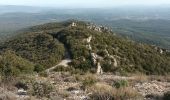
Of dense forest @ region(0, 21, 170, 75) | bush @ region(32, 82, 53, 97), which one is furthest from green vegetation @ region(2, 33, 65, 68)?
bush @ region(32, 82, 53, 97)

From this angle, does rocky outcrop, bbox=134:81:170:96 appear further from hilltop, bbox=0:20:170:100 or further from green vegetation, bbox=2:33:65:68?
green vegetation, bbox=2:33:65:68

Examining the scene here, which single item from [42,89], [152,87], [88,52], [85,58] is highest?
[42,89]

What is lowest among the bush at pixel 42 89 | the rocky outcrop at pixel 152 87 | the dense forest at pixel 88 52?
the dense forest at pixel 88 52

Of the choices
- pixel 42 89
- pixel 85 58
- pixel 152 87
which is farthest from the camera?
pixel 85 58

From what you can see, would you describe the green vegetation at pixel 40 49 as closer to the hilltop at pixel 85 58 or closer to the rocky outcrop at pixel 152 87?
the hilltop at pixel 85 58

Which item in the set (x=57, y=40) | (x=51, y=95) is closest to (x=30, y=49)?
(x=57, y=40)

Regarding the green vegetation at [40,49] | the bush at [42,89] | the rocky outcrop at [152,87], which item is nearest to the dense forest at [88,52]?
the green vegetation at [40,49]

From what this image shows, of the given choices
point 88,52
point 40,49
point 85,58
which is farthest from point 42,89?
point 40,49

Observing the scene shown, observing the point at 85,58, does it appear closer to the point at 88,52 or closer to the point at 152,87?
the point at 88,52

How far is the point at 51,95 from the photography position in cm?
1035

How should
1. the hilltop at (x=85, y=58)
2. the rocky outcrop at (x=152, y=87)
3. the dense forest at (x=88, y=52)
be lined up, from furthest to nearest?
the dense forest at (x=88, y=52), the hilltop at (x=85, y=58), the rocky outcrop at (x=152, y=87)

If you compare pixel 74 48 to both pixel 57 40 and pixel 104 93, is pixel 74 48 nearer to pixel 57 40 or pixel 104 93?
pixel 57 40

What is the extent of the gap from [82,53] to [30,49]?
7597 millimetres

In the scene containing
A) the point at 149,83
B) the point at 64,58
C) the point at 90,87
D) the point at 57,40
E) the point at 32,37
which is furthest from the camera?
the point at 32,37
